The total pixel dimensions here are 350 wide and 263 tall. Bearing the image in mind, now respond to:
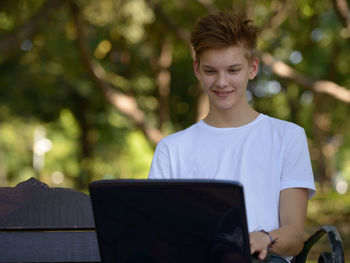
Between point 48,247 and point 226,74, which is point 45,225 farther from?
point 226,74

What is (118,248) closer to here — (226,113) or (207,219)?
(207,219)

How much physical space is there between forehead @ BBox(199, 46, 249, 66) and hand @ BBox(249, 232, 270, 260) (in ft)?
2.28

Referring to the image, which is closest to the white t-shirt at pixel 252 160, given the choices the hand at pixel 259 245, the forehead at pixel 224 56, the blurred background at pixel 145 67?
the forehead at pixel 224 56

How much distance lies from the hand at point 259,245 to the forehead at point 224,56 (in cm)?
70

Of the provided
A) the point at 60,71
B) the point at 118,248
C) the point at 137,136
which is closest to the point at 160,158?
the point at 118,248

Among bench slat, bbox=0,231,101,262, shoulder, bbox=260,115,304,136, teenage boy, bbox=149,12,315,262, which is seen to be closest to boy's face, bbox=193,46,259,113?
teenage boy, bbox=149,12,315,262

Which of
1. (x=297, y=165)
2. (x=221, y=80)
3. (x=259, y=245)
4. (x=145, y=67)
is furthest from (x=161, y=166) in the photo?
(x=145, y=67)

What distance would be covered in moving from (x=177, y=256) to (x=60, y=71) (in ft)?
46.9

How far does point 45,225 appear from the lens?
2.81 metres

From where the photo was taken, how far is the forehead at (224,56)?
7.78ft

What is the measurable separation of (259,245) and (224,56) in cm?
77

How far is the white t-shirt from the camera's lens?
2.39 m

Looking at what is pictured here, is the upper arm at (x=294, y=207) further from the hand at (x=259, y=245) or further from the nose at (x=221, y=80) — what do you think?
the nose at (x=221, y=80)

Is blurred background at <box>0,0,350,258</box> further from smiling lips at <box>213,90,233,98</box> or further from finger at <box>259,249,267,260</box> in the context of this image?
finger at <box>259,249,267,260</box>
